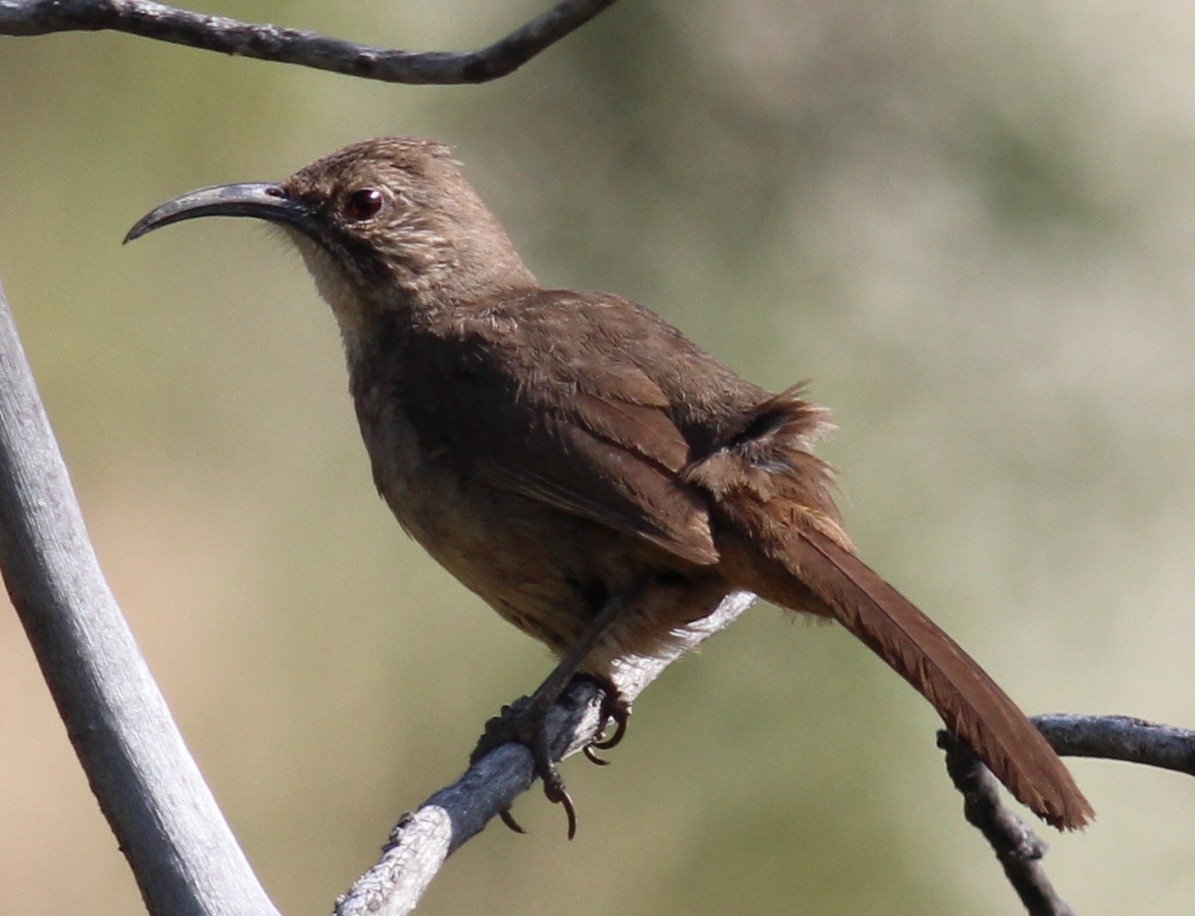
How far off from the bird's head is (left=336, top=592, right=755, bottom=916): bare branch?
3.47 feet

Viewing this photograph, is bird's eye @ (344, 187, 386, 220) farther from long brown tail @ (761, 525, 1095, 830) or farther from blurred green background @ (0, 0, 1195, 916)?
long brown tail @ (761, 525, 1095, 830)

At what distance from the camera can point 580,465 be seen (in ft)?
11.5

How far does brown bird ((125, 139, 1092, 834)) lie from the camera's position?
3199 millimetres

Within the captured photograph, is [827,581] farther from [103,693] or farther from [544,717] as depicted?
[103,693]

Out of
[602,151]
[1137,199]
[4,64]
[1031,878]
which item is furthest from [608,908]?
[4,64]

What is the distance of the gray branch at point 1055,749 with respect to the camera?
2.91 meters

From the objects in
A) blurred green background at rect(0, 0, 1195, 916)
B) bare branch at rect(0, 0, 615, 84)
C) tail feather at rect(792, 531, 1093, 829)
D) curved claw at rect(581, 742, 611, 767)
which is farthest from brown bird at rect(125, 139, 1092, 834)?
bare branch at rect(0, 0, 615, 84)

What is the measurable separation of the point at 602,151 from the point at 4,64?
1.82 meters

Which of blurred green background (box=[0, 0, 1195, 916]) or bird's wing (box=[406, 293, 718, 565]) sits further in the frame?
blurred green background (box=[0, 0, 1195, 916])

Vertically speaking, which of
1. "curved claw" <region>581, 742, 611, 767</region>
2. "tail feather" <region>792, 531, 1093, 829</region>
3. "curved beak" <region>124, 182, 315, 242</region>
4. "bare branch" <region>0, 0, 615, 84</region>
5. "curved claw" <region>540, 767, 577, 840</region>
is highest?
"bare branch" <region>0, 0, 615, 84</region>

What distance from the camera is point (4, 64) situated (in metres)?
5.02

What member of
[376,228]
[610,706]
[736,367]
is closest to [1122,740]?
[610,706]

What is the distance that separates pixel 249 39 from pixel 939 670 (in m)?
1.64

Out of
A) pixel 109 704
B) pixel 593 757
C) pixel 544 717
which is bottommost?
pixel 593 757
